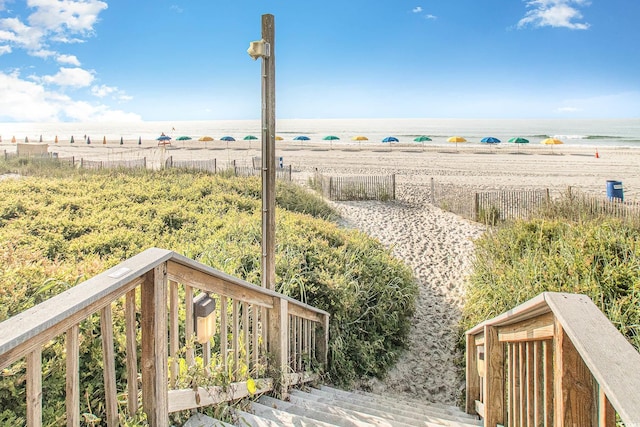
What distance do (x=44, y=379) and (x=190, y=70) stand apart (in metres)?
24.5

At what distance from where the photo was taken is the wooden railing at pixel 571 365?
111 centimetres

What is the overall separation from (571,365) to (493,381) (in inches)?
68.1

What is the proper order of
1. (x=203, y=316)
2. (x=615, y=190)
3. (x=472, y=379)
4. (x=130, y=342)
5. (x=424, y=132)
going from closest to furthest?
(x=130, y=342)
(x=203, y=316)
(x=472, y=379)
(x=615, y=190)
(x=424, y=132)

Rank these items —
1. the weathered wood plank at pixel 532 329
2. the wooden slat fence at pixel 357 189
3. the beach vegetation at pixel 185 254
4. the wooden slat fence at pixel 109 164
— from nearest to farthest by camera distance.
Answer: the weathered wood plank at pixel 532 329 → the beach vegetation at pixel 185 254 → the wooden slat fence at pixel 357 189 → the wooden slat fence at pixel 109 164

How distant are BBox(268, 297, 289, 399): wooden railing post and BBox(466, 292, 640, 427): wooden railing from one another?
5.78 feet

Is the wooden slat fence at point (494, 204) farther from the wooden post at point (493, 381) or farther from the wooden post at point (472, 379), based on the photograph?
the wooden post at point (493, 381)

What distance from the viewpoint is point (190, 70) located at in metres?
24.4

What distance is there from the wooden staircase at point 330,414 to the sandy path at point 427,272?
3.63 ft

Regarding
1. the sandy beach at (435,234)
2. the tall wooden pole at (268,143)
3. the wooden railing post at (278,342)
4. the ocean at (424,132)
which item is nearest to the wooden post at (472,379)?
the sandy beach at (435,234)

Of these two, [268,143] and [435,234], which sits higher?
[268,143]

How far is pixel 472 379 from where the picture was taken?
15.1ft

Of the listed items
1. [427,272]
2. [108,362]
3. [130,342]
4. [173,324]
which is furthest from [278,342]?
[427,272]

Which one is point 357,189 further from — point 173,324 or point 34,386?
point 34,386

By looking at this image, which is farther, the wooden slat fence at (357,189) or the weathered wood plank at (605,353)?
the wooden slat fence at (357,189)
